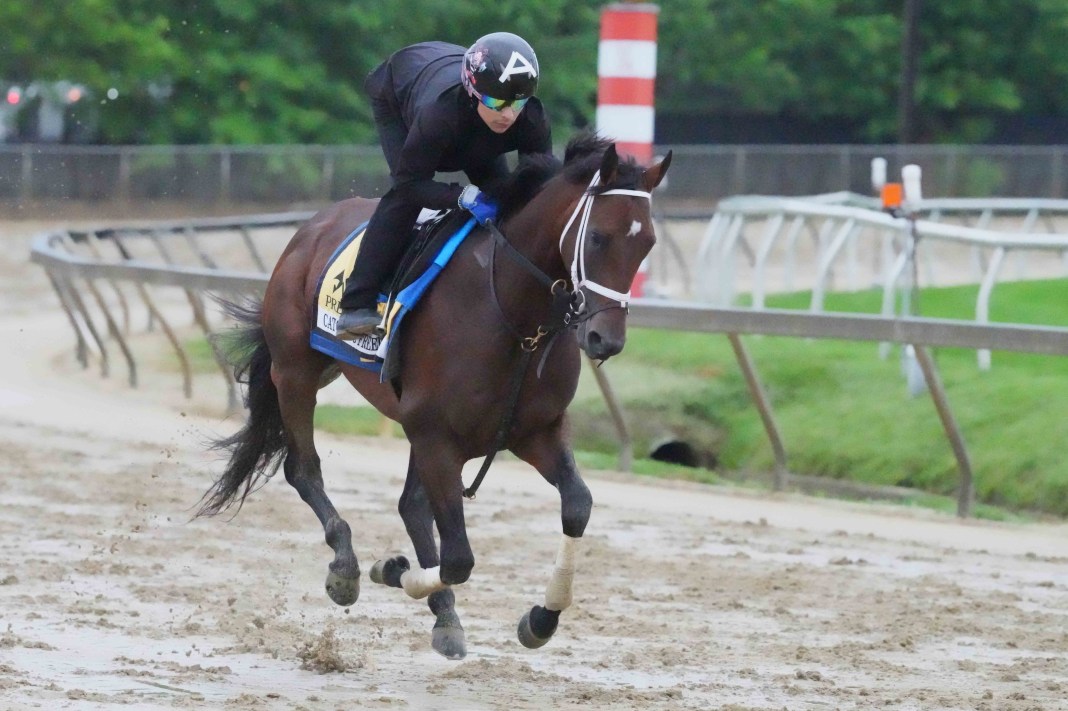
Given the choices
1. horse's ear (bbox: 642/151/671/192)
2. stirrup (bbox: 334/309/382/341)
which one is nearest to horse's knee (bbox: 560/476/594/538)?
stirrup (bbox: 334/309/382/341)

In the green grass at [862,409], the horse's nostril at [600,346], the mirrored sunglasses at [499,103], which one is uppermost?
the mirrored sunglasses at [499,103]

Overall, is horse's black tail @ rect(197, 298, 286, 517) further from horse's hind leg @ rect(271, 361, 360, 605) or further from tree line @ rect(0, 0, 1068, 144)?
tree line @ rect(0, 0, 1068, 144)

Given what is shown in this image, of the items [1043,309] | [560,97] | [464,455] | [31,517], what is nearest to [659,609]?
[464,455]

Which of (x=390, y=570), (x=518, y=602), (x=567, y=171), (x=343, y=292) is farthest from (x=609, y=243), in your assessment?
(x=518, y=602)

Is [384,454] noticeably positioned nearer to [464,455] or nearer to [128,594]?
[128,594]

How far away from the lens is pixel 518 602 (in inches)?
268

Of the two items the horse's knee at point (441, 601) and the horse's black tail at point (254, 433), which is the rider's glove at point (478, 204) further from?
the horse's black tail at point (254, 433)

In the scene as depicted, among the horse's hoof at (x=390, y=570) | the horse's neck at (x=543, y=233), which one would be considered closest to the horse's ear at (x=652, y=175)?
the horse's neck at (x=543, y=233)

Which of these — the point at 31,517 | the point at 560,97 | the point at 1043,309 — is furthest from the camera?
the point at 560,97

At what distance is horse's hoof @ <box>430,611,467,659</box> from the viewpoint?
560 centimetres

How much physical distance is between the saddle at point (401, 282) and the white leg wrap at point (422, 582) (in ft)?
2.11

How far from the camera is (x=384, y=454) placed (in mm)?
10680

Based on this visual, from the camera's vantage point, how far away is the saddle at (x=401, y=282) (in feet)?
19.3

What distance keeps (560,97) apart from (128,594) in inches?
1021
